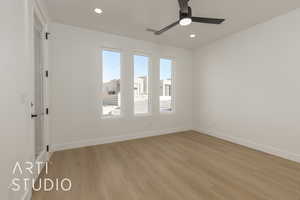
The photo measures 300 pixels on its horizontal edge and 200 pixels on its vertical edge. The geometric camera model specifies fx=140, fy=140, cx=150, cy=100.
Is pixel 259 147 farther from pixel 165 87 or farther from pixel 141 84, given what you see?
pixel 141 84

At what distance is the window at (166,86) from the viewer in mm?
4695

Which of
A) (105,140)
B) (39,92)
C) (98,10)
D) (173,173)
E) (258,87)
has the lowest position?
(173,173)

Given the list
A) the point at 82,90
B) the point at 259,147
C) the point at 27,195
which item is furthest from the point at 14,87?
the point at 259,147

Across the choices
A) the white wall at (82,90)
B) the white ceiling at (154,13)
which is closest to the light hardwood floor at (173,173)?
the white wall at (82,90)

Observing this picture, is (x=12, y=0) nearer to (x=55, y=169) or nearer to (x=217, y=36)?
(x=55, y=169)

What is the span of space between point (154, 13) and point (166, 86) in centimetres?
242

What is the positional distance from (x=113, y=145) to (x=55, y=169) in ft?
4.43

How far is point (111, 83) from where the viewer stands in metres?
3.91

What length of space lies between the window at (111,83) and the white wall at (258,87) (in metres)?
2.81

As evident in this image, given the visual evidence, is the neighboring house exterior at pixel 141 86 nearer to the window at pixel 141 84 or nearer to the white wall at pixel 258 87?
the window at pixel 141 84

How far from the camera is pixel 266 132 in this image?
3.14m

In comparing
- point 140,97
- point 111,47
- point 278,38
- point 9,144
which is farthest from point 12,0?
point 278,38

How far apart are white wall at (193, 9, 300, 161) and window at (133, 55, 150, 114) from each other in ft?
6.42

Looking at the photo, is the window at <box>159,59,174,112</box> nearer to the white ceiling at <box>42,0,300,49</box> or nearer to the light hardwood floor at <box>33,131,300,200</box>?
the white ceiling at <box>42,0,300,49</box>
